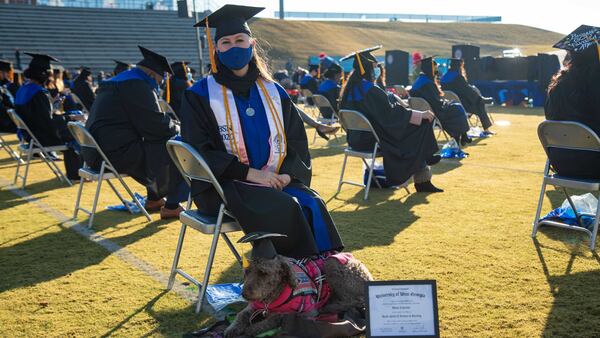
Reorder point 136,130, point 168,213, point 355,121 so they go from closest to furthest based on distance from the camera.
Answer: point 168,213 < point 136,130 < point 355,121

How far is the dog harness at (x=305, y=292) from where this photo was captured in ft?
9.73

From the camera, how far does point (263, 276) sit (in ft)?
9.24

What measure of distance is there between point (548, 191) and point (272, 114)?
401 cm

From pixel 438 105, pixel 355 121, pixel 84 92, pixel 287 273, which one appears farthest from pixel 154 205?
pixel 84 92

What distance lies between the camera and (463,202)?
246 inches

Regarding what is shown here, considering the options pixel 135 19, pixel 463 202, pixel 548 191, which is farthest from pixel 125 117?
pixel 135 19

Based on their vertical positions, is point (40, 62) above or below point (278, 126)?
above

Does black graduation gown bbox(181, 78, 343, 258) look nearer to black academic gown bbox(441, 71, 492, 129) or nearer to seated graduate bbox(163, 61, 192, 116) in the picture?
seated graduate bbox(163, 61, 192, 116)

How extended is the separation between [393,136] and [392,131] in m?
0.05

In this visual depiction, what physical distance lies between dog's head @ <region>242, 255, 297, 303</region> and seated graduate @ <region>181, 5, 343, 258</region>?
0.55 m

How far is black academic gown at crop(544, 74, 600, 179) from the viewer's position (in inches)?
174

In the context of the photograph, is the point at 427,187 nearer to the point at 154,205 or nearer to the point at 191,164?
the point at 154,205

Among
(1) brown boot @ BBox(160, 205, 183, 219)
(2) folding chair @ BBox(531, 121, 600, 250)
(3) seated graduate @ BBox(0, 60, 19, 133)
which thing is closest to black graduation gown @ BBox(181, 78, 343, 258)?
(2) folding chair @ BBox(531, 121, 600, 250)

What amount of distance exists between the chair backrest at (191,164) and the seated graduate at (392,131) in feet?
11.1
